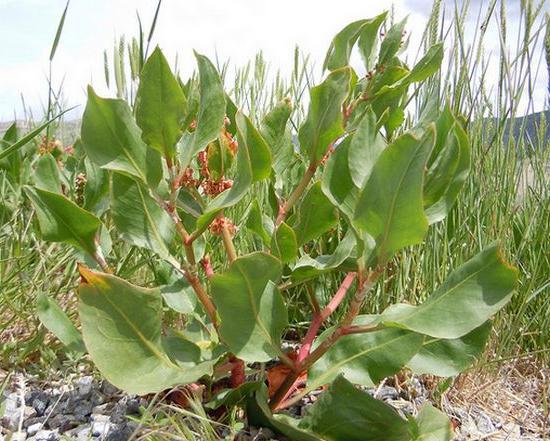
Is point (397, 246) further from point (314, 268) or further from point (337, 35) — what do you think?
point (337, 35)

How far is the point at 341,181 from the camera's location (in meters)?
0.86

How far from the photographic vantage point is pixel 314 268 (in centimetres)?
92

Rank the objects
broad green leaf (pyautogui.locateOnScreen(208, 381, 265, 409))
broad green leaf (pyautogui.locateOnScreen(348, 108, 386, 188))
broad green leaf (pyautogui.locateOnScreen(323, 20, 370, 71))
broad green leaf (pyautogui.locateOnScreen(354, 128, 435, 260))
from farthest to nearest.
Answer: broad green leaf (pyautogui.locateOnScreen(323, 20, 370, 71)) → broad green leaf (pyautogui.locateOnScreen(208, 381, 265, 409)) → broad green leaf (pyautogui.locateOnScreen(348, 108, 386, 188)) → broad green leaf (pyautogui.locateOnScreen(354, 128, 435, 260))

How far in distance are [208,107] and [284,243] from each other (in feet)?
0.72

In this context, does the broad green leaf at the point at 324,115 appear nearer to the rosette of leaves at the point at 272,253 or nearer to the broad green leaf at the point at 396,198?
the rosette of leaves at the point at 272,253

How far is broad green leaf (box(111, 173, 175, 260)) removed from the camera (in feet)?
2.83

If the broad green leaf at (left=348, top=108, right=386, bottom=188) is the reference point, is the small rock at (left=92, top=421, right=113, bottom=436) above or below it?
below

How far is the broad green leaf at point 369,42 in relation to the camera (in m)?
1.09

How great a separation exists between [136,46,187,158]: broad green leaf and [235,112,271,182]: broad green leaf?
85 millimetres

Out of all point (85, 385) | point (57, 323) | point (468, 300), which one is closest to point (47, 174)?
point (57, 323)

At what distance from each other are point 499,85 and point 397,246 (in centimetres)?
84

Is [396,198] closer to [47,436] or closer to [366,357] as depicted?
[366,357]

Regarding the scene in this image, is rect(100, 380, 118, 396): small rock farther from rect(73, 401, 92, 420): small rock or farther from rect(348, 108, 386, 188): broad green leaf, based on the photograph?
rect(348, 108, 386, 188): broad green leaf

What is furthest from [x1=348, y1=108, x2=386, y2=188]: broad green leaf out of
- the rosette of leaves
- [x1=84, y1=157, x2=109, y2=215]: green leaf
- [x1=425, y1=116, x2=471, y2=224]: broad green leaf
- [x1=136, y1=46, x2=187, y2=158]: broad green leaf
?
[x1=84, y1=157, x2=109, y2=215]: green leaf
